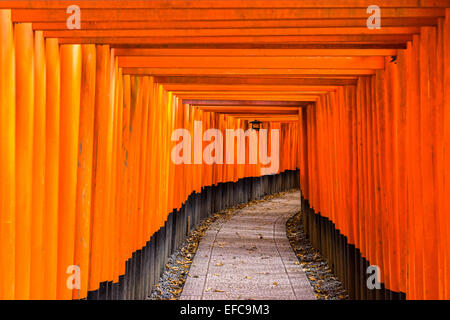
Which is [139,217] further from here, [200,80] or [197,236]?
[197,236]

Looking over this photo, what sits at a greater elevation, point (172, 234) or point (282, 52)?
point (282, 52)

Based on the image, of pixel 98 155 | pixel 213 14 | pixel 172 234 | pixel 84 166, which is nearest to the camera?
pixel 213 14

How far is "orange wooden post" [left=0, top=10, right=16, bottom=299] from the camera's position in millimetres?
2805

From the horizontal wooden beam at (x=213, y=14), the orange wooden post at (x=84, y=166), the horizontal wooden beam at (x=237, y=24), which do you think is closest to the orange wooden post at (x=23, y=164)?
the horizontal wooden beam at (x=213, y=14)

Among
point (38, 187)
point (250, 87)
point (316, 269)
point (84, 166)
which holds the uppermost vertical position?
point (250, 87)

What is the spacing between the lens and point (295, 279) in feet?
25.3

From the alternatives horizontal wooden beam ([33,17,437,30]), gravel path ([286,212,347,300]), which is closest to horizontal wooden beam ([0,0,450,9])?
horizontal wooden beam ([33,17,437,30])

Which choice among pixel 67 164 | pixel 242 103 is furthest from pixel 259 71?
pixel 242 103

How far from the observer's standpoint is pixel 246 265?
8.60m

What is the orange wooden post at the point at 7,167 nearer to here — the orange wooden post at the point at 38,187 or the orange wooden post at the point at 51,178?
the orange wooden post at the point at 38,187

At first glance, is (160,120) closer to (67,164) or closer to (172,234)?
(172,234)

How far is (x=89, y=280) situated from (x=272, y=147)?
16.4m

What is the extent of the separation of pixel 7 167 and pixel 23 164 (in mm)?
198
